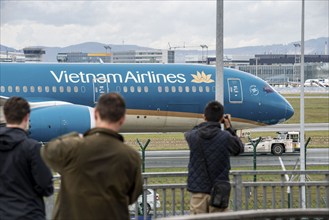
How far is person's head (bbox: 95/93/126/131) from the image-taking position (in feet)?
20.9

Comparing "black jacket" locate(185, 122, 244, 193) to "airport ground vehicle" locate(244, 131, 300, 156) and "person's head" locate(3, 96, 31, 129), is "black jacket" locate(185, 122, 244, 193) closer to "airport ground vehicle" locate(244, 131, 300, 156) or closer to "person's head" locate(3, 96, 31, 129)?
"person's head" locate(3, 96, 31, 129)

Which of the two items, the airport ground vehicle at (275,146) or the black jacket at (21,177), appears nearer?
the black jacket at (21,177)

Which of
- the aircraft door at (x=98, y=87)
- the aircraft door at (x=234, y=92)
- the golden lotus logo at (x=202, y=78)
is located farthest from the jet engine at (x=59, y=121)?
the aircraft door at (x=234, y=92)

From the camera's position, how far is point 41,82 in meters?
30.6

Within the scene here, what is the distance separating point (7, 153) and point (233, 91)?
24750mm

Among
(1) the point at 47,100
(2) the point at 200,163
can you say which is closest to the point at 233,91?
(1) the point at 47,100

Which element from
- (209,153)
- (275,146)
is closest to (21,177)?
(209,153)

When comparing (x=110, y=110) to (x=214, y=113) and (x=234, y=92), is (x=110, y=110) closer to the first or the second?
(x=214, y=113)

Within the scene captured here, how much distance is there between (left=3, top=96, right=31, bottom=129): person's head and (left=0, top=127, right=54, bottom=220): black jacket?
9 cm

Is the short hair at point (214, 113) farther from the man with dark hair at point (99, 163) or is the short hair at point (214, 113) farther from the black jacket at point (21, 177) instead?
the man with dark hair at point (99, 163)

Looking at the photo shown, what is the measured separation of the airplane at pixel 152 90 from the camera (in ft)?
101

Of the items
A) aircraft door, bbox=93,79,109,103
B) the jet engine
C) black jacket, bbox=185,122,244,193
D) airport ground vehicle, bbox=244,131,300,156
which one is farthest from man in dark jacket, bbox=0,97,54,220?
airport ground vehicle, bbox=244,131,300,156

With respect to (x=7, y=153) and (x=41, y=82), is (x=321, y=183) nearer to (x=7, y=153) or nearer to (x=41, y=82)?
(x=7, y=153)

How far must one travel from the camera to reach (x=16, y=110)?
7.69 meters
